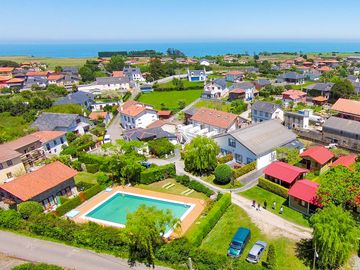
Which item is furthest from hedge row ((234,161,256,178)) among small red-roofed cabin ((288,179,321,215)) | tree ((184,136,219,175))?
small red-roofed cabin ((288,179,321,215))

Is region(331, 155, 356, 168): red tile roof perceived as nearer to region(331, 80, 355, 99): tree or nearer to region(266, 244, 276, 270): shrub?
region(266, 244, 276, 270): shrub

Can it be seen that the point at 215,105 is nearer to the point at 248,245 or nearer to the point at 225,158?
the point at 225,158

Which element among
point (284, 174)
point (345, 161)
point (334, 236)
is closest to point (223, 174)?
point (284, 174)

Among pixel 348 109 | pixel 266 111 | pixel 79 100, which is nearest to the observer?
pixel 348 109

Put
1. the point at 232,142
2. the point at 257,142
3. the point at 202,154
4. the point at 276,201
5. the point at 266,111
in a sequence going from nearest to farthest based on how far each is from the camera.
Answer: the point at 276,201 → the point at 202,154 → the point at 257,142 → the point at 232,142 → the point at 266,111

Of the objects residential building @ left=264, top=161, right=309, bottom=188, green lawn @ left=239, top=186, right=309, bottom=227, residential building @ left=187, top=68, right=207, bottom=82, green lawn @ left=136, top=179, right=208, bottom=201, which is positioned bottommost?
green lawn @ left=136, top=179, right=208, bottom=201

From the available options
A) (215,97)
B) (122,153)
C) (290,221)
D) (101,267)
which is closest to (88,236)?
(101,267)

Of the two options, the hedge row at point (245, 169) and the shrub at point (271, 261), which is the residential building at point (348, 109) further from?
the shrub at point (271, 261)

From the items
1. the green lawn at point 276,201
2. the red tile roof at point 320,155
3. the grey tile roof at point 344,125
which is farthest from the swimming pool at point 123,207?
the grey tile roof at point 344,125
